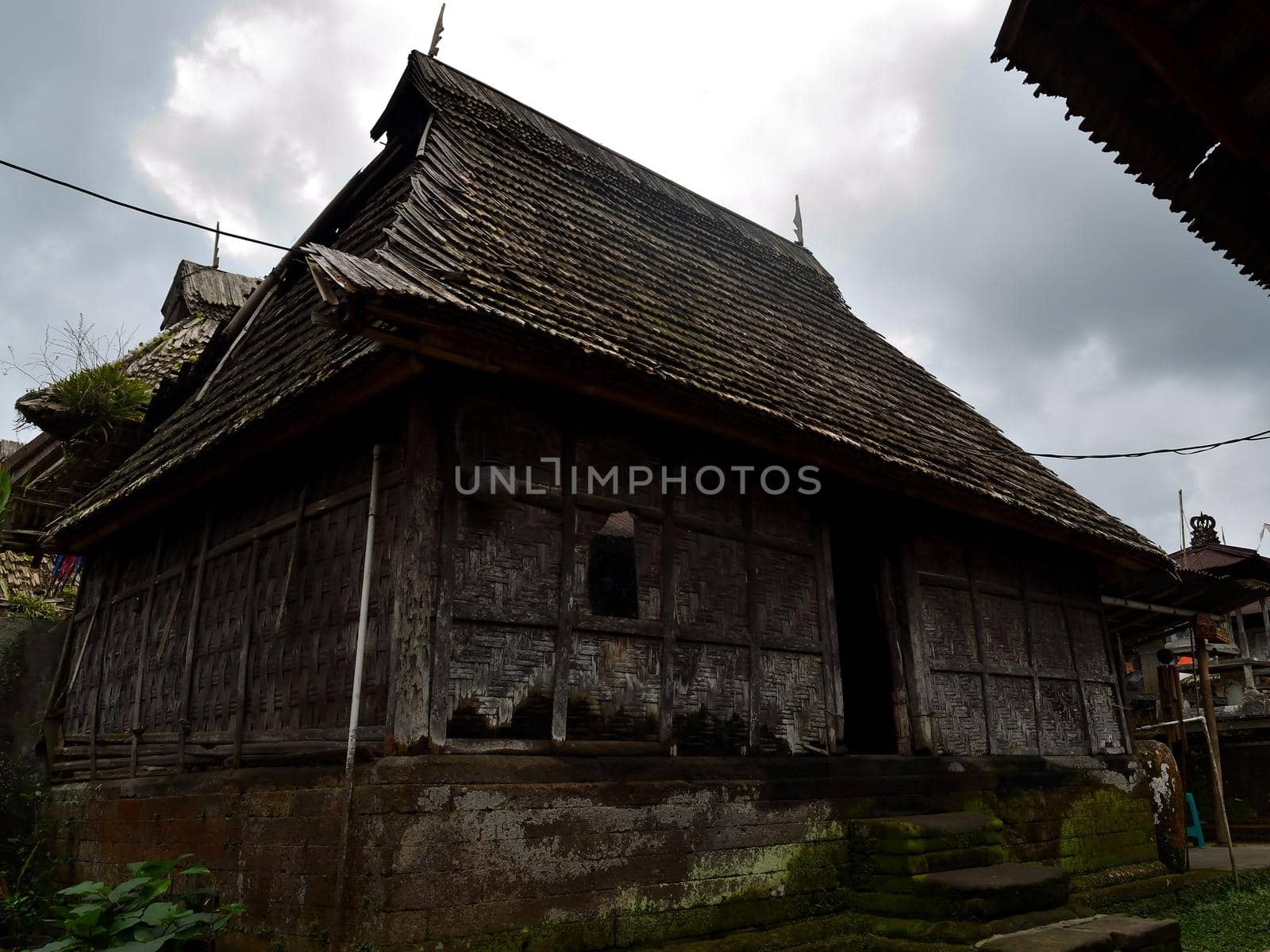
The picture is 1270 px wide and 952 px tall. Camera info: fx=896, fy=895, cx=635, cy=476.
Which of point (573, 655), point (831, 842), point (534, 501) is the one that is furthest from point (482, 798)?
point (831, 842)

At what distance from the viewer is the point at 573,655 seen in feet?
17.7

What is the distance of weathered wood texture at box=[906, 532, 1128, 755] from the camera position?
7.84 m

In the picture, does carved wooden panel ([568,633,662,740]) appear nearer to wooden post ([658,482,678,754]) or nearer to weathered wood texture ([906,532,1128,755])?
wooden post ([658,482,678,754])

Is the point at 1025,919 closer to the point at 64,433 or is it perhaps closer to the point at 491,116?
the point at 491,116

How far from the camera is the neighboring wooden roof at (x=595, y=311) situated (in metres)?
5.20

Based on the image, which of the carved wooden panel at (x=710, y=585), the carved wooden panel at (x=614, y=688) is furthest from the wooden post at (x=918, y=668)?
the carved wooden panel at (x=614, y=688)

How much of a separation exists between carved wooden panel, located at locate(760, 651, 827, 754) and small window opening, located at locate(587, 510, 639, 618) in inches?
52.7

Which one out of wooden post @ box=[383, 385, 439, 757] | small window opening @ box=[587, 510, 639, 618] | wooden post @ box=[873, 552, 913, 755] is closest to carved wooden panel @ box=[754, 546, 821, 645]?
wooden post @ box=[873, 552, 913, 755]

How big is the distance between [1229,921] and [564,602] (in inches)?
261

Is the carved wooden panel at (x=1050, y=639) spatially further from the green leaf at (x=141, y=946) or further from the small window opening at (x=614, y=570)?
the green leaf at (x=141, y=946)

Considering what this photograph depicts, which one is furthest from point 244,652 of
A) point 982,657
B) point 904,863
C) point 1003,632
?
point 1003,632

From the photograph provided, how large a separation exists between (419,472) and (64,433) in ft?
19.1

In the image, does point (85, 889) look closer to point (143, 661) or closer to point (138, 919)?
point (138, 919)

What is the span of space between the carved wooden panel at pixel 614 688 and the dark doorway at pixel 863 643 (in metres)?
2.73
